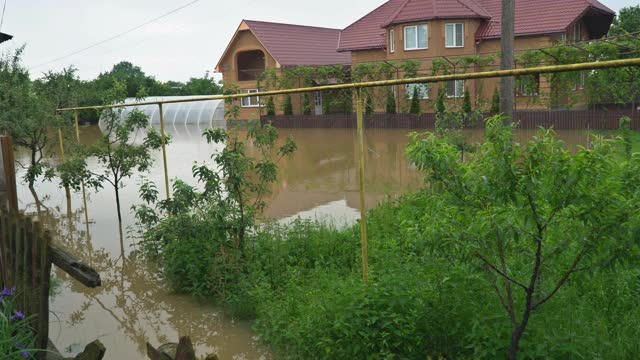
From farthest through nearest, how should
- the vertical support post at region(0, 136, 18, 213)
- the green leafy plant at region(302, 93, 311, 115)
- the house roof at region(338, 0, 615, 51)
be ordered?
1. the green leafy plant at region(302, 93, 311, 115)
2. the house roof at region(338, 0, 615, 51)
3. the vertical support post at region(0, 136, 18, 213)

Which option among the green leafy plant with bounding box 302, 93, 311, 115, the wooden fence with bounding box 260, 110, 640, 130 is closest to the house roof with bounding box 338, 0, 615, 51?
the green leafy plant with bounding box 302, 93, 311, 115

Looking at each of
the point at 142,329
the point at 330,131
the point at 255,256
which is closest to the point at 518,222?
the point at 255,256

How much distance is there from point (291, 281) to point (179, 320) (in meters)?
1.46

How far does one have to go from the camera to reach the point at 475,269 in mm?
4051

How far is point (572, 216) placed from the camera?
360cm

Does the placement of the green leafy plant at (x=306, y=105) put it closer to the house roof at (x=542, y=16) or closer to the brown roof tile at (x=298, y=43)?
the brown roof tile at (x=298, y=43)

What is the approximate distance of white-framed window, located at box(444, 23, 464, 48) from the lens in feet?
101

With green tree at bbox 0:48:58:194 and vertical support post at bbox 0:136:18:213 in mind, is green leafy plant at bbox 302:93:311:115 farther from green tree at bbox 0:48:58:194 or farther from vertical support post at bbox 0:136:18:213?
vertical support post at bbox 0:136:18:213

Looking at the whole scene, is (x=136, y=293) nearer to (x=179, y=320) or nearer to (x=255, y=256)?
(x=179, y=320)

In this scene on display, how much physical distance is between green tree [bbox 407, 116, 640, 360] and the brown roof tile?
3475 cm

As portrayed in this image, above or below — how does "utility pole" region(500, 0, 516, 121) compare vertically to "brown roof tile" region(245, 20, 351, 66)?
below

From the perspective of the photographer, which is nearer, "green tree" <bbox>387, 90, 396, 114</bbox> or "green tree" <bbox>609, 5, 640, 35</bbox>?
"green tree" <bbox>387, 90, 396, 114</bbox>

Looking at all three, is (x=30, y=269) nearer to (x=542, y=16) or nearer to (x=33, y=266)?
(x=33, y=266)

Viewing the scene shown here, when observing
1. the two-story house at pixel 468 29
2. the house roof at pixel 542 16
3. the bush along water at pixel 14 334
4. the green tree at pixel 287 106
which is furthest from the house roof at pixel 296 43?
the bush along water at pixel 14 334
